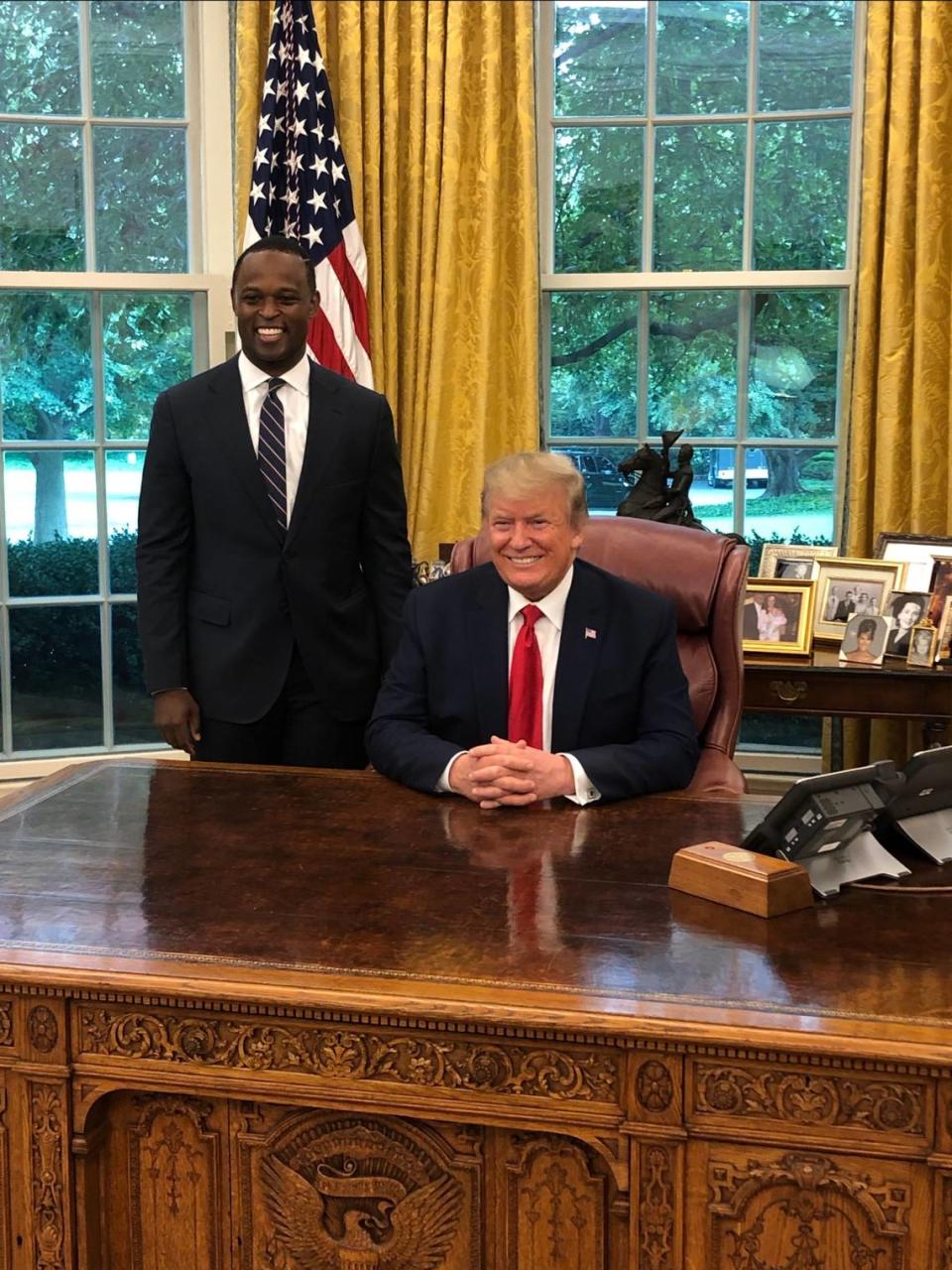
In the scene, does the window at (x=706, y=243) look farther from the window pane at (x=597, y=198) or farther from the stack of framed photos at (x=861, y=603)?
the stack of framed photos at (x=861, y=603)

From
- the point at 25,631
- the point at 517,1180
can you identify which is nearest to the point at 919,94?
the point at 25,631

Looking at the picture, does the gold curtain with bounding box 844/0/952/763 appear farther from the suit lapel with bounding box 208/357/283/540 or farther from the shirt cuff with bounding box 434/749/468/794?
the shirt cuff with bounding box 434/749/468/794

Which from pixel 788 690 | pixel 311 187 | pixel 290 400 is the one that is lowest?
pixel 788 690

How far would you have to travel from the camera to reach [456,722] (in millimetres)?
2582

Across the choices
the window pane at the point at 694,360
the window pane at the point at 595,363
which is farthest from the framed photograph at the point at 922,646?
the window pane at the point at 595,363

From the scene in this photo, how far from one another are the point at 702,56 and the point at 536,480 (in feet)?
8.01

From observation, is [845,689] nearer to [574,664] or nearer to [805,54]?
[574,664]

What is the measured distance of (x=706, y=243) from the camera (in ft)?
14.5

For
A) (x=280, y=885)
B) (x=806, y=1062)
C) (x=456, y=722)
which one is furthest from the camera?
(x=456, y=722)

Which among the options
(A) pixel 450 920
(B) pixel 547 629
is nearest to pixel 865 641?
(B) pixel 547 629

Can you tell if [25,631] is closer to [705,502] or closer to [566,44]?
[705,502]

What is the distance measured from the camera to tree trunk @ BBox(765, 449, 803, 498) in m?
4.45

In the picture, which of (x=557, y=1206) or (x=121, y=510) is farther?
(x=121, y=510)

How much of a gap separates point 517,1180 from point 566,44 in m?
3.67
